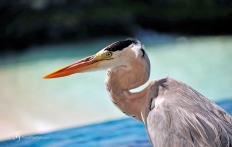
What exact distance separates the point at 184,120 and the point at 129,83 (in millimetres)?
314

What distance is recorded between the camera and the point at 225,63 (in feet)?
14.0

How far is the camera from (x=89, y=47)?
4438mm

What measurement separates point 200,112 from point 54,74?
69 centimetres

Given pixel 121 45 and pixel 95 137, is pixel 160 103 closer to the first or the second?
pixel 121 45

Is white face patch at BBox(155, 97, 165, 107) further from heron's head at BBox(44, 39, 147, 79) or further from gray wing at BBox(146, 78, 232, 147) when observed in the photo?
heron's head at BBox(44, 39, 147, 79)

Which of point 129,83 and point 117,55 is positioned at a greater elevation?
point 117,55

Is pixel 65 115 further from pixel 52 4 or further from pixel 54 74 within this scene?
pixel 54 74

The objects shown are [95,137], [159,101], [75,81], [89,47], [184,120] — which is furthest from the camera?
[89,47]

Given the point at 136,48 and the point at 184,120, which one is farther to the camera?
the point at 136,48

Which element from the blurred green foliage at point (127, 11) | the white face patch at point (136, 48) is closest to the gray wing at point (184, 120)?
the white face patch at point (136, 48)

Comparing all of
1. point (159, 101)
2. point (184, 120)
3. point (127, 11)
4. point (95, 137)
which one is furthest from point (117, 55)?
point (127, 11)

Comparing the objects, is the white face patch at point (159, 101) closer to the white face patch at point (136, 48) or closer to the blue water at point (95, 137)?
the white face patch at point (136, 48)

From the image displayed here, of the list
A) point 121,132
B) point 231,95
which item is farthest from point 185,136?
point 231,95

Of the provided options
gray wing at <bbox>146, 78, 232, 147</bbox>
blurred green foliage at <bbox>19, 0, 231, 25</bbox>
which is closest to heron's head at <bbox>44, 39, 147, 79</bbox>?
gray wing at <bbox>146, 78, 232, 147</bbox>
